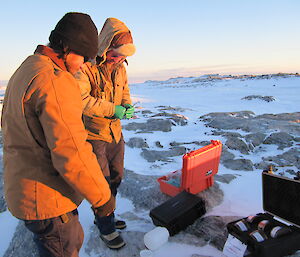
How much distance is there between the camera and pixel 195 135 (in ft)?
26.3

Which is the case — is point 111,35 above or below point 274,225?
above

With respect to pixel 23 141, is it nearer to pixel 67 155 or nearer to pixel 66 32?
pixel 67 155

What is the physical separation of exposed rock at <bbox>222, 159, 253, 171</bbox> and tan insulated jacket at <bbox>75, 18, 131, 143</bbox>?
334 cm

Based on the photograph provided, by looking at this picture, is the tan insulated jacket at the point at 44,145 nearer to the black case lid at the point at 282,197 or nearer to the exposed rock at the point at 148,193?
the black case lid at the point at 282,197

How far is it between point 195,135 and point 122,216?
16.2 ft

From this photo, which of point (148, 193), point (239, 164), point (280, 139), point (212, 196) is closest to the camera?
point (212, 196)

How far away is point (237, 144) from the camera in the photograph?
6.68 meters

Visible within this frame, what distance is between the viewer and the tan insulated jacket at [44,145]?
1.39 m

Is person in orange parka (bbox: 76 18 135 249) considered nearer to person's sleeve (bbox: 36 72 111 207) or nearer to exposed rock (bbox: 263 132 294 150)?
person's sleeve (bbox: 36 72 111 207)

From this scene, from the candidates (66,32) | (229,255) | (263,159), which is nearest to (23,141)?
(66,32)

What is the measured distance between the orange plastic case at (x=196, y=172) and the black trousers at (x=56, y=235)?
1.88 metres

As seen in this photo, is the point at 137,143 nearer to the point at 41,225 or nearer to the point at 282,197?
the point at 282,197

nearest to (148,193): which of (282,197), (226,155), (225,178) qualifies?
(225,178)

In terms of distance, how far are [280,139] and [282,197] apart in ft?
15.8
